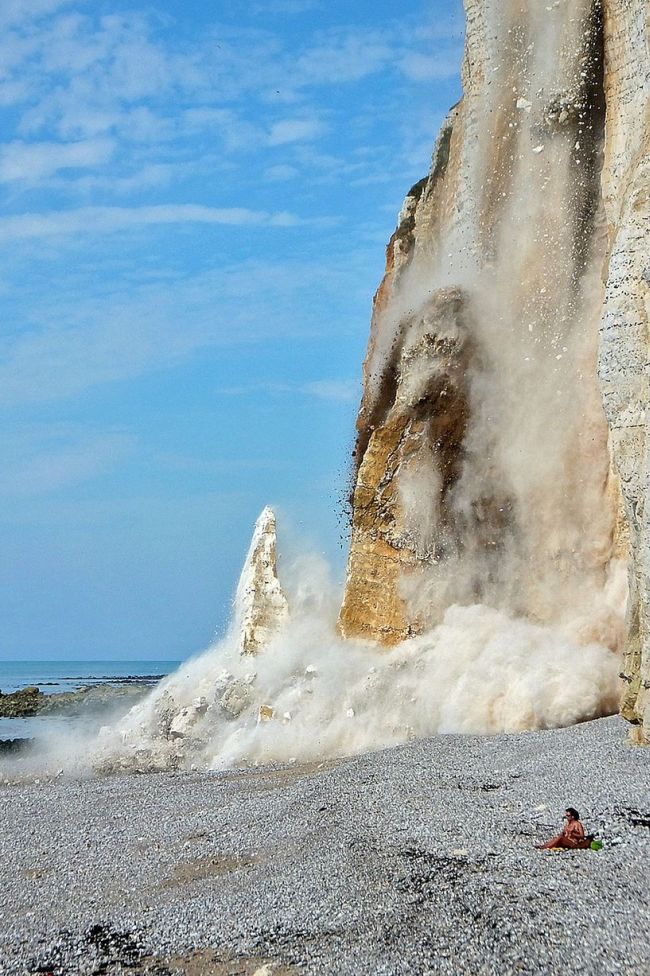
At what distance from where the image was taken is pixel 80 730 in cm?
3619

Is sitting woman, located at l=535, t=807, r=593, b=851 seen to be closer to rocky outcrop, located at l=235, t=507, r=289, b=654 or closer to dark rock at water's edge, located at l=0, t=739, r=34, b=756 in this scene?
rocky outcrop, located at l=235, t=507, r=289, b=654

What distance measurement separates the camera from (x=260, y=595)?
28219 mm

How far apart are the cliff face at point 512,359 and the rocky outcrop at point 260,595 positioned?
12.5 feet

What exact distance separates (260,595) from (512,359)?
9.63m

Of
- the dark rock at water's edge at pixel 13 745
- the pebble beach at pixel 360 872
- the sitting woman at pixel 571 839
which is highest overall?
the sitting woman at pixel 571 839

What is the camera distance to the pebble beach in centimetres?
849

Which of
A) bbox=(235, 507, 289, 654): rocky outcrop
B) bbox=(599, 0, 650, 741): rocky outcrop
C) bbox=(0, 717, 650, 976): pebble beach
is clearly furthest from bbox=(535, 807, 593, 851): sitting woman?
bbox=(235, 507, 289, 654): rocky outcrop

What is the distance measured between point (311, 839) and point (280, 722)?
10504mm

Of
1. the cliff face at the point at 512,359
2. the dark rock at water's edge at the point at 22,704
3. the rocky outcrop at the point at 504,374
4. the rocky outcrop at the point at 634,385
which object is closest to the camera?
the rocky outcrop at the point at 634,385

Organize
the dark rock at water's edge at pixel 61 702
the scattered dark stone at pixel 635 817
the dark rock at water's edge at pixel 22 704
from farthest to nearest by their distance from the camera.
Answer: the dark rock at water's edge at pixel 61 702
the dark rock at water's edge at pixel 22 704
the scattered dark stone at pixel 635 817

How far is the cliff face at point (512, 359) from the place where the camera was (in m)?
21.3

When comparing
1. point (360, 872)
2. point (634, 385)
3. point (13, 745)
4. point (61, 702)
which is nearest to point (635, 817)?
point (360, 872)

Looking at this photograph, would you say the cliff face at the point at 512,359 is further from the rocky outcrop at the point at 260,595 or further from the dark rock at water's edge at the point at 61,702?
the dark rock at water's edge at the point at 61,702

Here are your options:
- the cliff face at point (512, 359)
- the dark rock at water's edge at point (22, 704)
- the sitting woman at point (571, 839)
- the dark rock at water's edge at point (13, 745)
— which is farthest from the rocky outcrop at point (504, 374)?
the dark rock at water's edge at point (22, 704)
